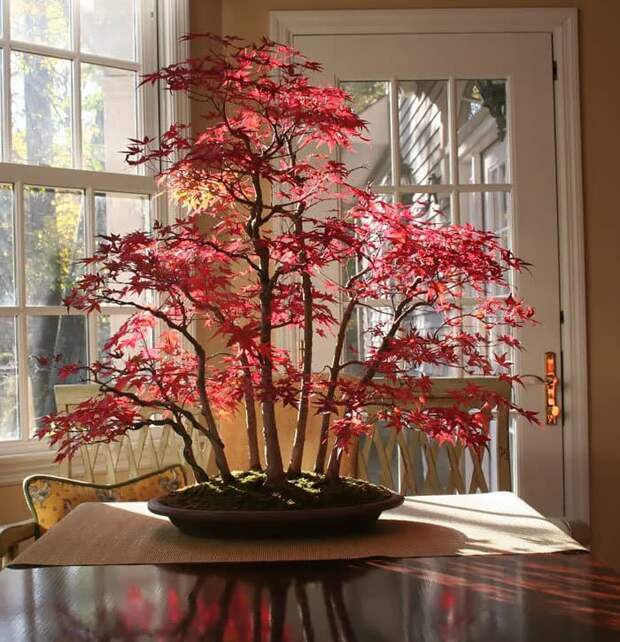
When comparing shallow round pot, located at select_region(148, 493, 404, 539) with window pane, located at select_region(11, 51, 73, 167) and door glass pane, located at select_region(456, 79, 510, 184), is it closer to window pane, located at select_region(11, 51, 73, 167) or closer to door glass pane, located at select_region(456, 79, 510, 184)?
window pane, located at select_region(11, 51, 73, 167)

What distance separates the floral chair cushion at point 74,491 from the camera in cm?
244

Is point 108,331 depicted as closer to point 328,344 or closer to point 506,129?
point 328,344

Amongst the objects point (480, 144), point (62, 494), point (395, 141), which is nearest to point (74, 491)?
point (62, 494)

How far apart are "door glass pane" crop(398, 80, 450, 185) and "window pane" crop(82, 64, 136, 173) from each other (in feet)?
3.50

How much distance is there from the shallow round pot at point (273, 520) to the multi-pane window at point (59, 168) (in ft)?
5.76

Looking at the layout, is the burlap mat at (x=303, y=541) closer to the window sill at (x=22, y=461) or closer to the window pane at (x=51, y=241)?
the window sill at (x=22, y=461)

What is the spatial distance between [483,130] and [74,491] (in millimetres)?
2272

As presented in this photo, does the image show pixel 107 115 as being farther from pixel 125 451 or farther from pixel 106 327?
pixel 125 451

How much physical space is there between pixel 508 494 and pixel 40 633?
1.37m

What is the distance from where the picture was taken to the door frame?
12.6ft

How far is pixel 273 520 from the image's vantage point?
67.6 inches

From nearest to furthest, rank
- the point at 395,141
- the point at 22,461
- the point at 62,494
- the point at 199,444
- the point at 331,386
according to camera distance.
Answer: the point at 331,386 < the point at 62,494 < the point at 199,444 < the point at 22,461 < the point at 395,141

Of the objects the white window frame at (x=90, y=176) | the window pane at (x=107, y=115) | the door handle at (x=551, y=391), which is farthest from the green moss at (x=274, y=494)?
the door handle at (x=551, y=391)

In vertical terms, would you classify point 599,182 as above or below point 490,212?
above
